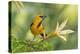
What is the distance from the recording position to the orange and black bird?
181 cm

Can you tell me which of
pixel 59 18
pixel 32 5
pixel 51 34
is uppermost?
pixel 32 5

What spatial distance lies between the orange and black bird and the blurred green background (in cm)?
3

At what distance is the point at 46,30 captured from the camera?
1.85 meters

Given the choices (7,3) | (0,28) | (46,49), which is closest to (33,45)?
(46,49)

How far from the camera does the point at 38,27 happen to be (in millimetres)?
1831

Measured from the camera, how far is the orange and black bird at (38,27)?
181 cm

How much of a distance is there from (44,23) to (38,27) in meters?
0.07

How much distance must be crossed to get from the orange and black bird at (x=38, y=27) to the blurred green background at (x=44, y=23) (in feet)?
0.10

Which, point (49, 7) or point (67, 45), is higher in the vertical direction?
point (49, 7)

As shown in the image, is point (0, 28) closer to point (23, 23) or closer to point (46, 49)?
point (23, 23)

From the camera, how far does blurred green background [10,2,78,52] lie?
1.75m

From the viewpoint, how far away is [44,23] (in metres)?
1.85

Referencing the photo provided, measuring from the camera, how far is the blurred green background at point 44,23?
69.1 inches

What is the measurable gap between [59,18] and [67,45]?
280 millimetres
